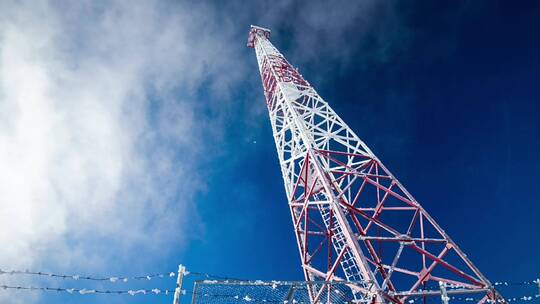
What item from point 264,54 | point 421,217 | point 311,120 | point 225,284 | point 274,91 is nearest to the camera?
point 225,284

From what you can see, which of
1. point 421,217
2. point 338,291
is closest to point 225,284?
point 338,291

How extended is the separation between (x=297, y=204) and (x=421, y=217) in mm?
4273

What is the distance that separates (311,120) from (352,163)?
3.11 meters

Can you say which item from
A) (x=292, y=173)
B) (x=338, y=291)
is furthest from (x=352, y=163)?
(x=338, y=291)

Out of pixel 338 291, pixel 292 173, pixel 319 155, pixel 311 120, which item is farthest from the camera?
pixel 311 120

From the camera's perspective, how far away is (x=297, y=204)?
12289 millimetres

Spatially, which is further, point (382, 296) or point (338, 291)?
point (338, 291)

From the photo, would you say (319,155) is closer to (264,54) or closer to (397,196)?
(397,196)

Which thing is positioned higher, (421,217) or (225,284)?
(421,217)

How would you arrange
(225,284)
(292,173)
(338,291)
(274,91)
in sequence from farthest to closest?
(274,91) → (292,173) → (338,291) → (225,284)

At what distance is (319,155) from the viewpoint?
1199 centimetres

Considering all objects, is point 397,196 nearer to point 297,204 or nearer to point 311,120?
point 297,204

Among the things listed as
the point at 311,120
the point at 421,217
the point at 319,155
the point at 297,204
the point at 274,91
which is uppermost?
the point at 274,91

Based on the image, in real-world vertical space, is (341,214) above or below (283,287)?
above
